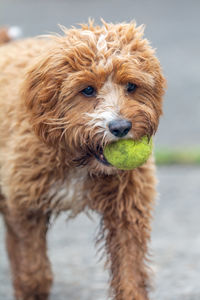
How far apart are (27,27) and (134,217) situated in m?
17.1

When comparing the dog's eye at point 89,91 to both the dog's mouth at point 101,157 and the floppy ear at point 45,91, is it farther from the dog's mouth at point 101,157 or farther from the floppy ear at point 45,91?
the dog's mouth at point 101,157

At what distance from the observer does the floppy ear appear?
4.97m

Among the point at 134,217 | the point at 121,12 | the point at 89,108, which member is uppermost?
the point at 121,12

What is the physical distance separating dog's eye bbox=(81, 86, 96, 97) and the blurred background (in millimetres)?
1446

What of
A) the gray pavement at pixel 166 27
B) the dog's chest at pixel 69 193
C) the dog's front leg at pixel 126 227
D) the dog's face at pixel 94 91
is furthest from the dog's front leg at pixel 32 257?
the gray pavement at pixel 166 27

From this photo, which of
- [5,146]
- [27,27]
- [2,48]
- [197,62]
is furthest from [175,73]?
[5,146]

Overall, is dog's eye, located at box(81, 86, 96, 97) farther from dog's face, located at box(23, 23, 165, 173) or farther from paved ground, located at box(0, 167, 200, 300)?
paved ground, located at box(0, 167, 200, 300)

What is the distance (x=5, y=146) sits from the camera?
19.3ft

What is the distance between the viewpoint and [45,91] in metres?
5.02

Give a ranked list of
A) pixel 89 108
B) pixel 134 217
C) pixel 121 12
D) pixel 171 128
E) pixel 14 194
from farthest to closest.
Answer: pixel 121 12, pixel 171 128, pixel 14 194, pixel 134 217, pixel 89 108

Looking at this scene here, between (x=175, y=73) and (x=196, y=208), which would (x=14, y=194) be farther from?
(x=175, y=73)

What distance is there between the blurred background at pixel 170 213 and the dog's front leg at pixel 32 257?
1.56 ft

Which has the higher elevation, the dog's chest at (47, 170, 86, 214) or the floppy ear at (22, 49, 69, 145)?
the floppy ear at (22, 49, 69, 145)

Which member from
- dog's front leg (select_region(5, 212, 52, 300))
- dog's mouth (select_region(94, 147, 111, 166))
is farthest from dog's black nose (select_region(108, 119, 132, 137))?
dog's front leg (select_region(5, 212, 52, 300))
